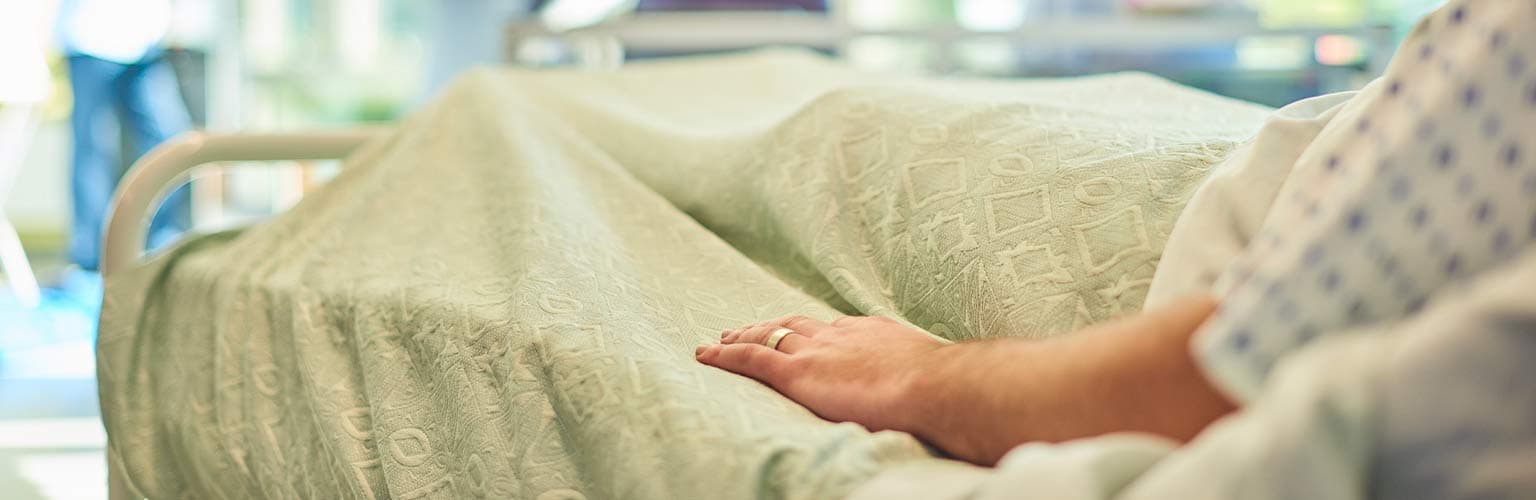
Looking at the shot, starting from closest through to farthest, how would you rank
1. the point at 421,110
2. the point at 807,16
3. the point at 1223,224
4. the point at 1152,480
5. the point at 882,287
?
the point at 1152,480, the point at 1223,224, the point at 882,287, the point at 421,110, the point at 807,16

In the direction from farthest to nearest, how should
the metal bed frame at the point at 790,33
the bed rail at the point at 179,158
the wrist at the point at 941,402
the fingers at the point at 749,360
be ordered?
the metal bed frame at the point at 790,33 < the bed rail at the point at 179,158 < the fingers at the point at 749,360 < the wrist at the point at 941,402

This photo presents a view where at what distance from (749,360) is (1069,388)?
0.24 metres

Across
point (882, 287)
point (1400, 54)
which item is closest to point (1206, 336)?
point (1400, 54)

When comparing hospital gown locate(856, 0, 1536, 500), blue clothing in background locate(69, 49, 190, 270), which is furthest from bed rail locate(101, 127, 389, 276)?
blue clothing in background locate(69, 49, 190, 270)

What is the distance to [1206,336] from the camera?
1.55 ft

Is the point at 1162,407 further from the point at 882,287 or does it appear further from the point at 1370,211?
the point at 882,287

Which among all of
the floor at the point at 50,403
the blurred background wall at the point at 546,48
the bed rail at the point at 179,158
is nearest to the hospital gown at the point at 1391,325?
the bed rail at the point at 179,158

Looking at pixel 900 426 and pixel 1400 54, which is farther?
pixel 900 426

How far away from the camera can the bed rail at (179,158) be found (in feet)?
4.19

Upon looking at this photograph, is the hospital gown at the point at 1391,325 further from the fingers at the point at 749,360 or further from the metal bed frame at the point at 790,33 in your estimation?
the metal bed frame at the point at 790,33

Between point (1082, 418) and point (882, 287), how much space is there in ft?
1.14

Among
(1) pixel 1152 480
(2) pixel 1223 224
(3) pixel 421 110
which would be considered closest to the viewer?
(1) pixel 1152 480

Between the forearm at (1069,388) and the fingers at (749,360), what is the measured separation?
111mm

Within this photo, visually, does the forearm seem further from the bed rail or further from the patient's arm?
the bed rail
